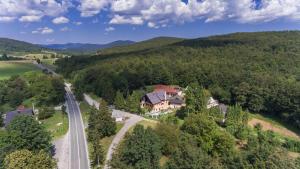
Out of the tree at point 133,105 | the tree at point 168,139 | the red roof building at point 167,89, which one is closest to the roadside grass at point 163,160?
the tree at point 168,139

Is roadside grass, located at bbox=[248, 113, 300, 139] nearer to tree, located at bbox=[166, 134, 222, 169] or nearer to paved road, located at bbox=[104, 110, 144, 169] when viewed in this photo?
paved road, located at bbox=[104, 110, 144, 169]

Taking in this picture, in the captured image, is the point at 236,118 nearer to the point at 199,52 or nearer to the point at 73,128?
the point at 73,128

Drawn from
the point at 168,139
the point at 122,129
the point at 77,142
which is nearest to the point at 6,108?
the point at 77,142

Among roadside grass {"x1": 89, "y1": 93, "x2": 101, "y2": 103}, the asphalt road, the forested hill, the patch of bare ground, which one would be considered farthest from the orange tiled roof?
the asphalt road

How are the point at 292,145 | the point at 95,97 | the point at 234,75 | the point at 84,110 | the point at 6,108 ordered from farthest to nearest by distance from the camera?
the point at 95,97
the point at 234,75
the point at 6,108
the point at 84,110
the point at 292,145

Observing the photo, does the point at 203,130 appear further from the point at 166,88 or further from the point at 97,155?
the point at 166,88
